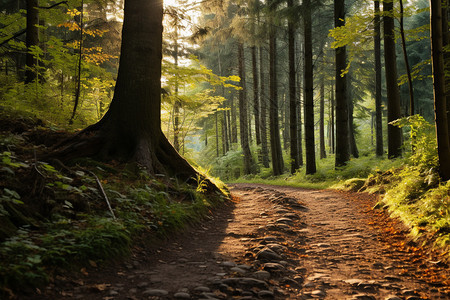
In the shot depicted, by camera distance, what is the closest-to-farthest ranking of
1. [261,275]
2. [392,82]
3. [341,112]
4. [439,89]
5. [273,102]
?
1. [261,275]
2. [439,89]
3. [392,82]
4. [341,112]
5. [273,102]

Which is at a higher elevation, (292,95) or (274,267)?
(292,95)

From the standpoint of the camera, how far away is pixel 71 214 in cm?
366

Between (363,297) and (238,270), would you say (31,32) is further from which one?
(363,297)

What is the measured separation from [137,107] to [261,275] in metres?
4.46

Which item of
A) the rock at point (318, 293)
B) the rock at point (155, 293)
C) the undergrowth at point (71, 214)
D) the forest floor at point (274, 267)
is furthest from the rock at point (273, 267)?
the undergrowth at point (71, 214)

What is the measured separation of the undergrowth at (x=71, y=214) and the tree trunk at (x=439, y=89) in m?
4.39

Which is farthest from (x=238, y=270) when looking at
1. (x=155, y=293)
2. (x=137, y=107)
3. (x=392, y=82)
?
(x=392, y=82)

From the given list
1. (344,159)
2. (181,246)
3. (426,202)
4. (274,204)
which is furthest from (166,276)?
(344,159)

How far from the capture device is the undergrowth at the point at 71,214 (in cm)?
266

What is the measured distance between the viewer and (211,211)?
642 cm

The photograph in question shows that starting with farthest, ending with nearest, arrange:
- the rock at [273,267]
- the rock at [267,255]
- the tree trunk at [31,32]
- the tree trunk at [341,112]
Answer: the tree trunk at [341,112] < the tree trunk at [31,32] < the rock at [267,255] < the rock at [273,267]

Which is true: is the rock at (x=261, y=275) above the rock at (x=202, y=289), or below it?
below

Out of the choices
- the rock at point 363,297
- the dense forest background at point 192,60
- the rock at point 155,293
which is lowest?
the rock at point 363,297

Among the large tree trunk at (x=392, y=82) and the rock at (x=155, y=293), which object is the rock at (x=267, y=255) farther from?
the large tree trunk at (x=392, y=82)
